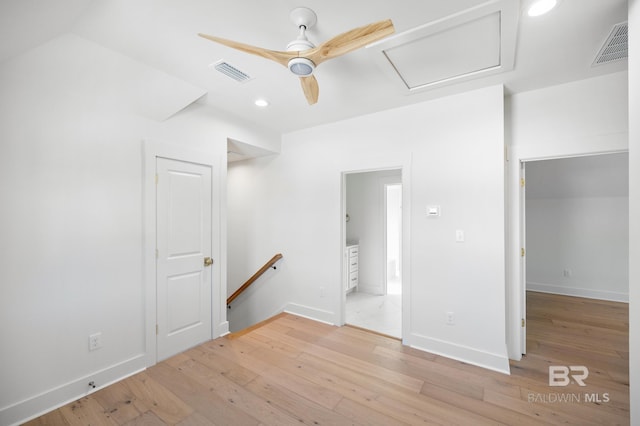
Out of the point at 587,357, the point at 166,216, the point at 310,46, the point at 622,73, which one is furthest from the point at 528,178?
the point at 166,216

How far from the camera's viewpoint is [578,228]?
472 centimetres

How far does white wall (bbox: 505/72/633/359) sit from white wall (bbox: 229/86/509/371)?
A: 1.04 ft

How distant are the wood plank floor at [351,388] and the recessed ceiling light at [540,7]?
8.86 feet

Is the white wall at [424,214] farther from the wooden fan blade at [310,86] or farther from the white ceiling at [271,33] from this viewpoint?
the wooden fan blade at [310,86]

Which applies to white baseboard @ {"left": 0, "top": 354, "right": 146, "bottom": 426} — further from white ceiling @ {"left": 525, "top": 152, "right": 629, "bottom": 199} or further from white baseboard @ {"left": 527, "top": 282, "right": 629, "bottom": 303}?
white baseboard @ {"left": 527, "top": 282, "right": 629, "bottom": 303}

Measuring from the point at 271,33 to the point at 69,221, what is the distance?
81.5 inches

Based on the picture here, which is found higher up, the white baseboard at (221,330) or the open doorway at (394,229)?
the open doorway at (394,229)

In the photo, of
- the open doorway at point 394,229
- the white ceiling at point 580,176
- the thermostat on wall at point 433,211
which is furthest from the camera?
the open doorway at point 394,229

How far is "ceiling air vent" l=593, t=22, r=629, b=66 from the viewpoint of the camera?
5.81 ft

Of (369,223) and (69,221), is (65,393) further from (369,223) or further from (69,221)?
(369,223)

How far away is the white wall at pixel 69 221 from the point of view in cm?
182

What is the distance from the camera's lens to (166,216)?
2.70 m

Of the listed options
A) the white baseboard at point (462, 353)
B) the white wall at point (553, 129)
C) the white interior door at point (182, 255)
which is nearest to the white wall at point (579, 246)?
the white wall at point (553, 129)

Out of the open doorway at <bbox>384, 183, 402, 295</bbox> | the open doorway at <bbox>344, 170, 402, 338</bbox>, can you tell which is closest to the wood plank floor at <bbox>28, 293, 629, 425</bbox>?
the open doorway at <bbox>344, 170, 402, 338</bbox>
